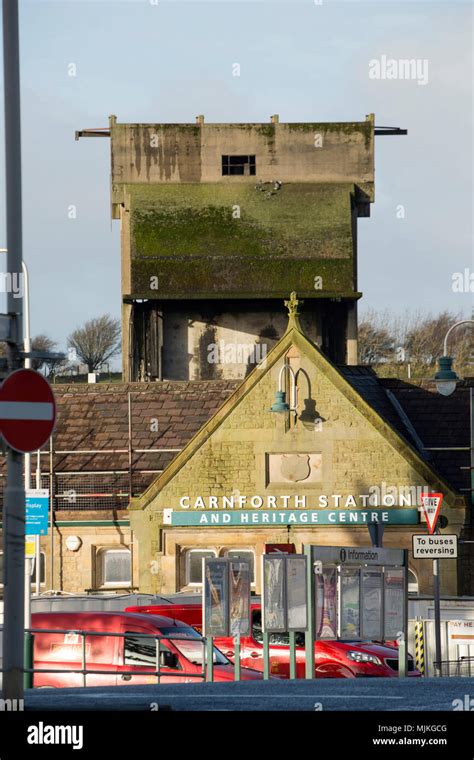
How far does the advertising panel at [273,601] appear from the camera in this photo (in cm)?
2412

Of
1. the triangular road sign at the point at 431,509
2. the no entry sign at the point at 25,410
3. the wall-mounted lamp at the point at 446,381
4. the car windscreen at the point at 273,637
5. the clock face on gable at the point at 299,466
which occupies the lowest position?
the car windscreen at the point at 273,637

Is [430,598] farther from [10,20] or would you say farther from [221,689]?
[10,20]

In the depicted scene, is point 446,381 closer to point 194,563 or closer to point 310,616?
point 194,563

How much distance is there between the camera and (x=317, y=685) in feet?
66.8

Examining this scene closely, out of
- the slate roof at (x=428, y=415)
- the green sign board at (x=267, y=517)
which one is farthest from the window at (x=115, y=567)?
the slate roof at (x=428, y=415)

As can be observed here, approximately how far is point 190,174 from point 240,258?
4.30 m

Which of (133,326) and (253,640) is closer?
(253,640)

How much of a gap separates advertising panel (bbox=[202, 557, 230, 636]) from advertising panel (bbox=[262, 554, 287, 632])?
2.67 feet

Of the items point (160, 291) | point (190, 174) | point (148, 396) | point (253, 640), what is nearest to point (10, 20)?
point (253, 640)

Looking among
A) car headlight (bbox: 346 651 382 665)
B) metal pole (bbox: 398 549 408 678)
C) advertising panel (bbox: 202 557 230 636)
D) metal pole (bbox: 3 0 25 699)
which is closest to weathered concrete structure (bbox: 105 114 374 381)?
car headlight (bbox: 346 651 382 665)

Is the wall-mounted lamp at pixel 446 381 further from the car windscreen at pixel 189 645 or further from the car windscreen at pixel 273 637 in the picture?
the car windscreen at pixel 189 645

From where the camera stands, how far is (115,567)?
145 feet

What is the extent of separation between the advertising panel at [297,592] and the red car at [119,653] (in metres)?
1.18

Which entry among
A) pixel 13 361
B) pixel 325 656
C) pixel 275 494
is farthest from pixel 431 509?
pixel 13 361
